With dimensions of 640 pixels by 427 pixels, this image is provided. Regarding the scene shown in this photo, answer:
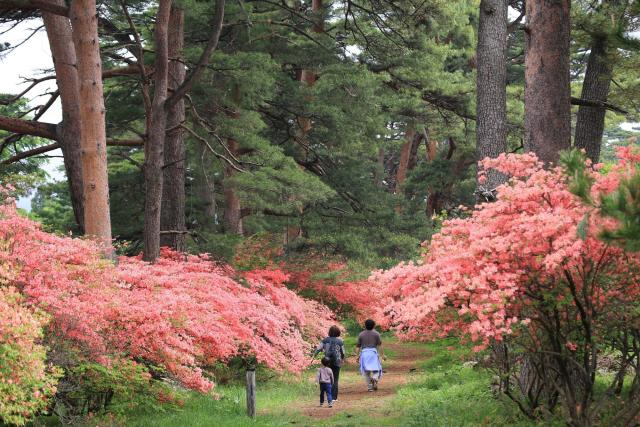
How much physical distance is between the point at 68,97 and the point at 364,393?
779 centimetres

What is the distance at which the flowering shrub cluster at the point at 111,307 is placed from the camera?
8.34 m

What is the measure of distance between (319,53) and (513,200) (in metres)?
14.4

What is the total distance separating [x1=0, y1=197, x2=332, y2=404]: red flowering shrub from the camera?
851 cm

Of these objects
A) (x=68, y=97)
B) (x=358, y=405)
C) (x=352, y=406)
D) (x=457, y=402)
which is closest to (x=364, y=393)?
(x=358, y=405)

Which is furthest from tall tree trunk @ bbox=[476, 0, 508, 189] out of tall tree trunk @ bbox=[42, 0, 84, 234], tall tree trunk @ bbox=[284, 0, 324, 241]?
tall tree trunk @ bbox=[284, 0, 324, 241]

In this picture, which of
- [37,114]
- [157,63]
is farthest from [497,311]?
[37,114]

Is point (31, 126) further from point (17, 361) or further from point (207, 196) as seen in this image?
point (17, 361)

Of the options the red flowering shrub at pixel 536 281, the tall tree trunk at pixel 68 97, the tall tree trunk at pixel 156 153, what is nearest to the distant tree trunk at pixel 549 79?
the red flowering shrub at pixel 536 281

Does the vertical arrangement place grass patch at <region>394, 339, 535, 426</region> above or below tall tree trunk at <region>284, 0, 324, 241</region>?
below

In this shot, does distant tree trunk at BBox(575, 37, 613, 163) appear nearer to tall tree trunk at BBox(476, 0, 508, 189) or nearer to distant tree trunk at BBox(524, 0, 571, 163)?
tall tree trunk at BBox(476, 0, 508, 189)

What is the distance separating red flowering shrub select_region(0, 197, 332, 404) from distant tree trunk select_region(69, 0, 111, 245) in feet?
4.52

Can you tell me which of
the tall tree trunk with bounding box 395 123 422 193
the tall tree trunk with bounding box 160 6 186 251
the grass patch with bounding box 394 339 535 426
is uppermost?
the tall tree trunk with bounding box 395 123 422 193

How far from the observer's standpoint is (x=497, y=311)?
6820mm

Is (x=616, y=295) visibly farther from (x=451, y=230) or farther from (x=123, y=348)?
(x=123, y=348)
